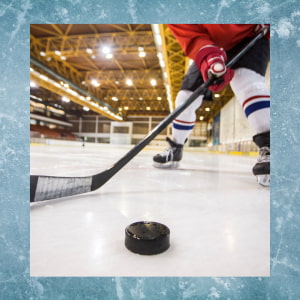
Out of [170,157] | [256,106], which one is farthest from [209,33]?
[170,157]

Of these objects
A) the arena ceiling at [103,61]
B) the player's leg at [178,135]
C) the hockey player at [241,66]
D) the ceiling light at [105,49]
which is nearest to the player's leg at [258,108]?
the hockey player at [241,66]

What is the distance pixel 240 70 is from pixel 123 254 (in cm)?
104

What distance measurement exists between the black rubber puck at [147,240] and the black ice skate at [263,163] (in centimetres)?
63

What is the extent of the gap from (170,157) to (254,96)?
2.25 feet

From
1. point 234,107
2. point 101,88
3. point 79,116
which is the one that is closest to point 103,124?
point 79,116

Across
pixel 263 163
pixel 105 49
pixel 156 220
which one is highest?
pixel 105 49

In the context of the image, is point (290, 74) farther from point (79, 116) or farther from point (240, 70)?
point (79, 116)

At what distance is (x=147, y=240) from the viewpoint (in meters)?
0.29

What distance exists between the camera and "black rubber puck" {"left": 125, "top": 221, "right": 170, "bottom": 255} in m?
0.29

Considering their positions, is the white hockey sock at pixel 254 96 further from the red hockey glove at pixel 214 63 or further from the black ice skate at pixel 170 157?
the black ice skate at pixel 170 157

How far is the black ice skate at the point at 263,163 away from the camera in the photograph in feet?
2.63

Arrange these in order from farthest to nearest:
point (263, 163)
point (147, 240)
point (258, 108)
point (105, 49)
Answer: point (105, 49) → point (258, 108) → point (263, 163) → point (147, 240)

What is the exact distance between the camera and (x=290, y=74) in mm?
333

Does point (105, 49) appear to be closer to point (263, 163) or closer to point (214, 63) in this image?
point (214, 63)
